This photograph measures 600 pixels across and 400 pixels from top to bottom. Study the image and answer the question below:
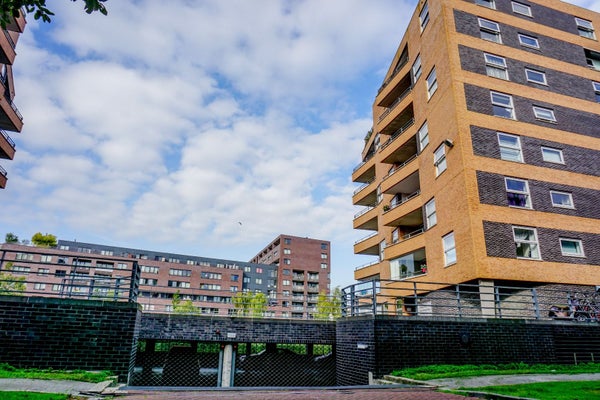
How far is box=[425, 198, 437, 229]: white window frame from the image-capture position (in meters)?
19.2

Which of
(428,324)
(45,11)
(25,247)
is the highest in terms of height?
(25,247)

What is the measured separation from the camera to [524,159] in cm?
1827

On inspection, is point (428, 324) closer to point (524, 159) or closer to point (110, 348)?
point (110, 348)

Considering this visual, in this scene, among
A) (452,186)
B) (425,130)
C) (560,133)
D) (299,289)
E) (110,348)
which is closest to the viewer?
(110,348)

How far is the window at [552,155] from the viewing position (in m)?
18.9

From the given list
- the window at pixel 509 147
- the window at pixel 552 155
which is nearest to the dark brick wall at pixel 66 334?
the window at pixel 509 147

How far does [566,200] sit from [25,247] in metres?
82.0

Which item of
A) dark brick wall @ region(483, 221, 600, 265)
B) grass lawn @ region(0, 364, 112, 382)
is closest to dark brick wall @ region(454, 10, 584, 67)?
dark brick wall @ region(483, 221, 600, 265)

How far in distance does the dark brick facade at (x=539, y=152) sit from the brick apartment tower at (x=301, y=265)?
83.3 m

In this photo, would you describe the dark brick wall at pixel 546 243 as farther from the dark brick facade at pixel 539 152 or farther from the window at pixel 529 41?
the window at pixel 529 41

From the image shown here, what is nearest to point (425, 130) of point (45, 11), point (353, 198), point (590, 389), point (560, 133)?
point (560, 133)

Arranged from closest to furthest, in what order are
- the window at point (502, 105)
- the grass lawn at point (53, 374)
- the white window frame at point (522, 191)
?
the grass lawn at point (53, 374)
the white window frame at point (522, 191)
the window at point (502, 105)

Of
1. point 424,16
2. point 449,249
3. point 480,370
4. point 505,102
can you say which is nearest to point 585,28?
point 424,16

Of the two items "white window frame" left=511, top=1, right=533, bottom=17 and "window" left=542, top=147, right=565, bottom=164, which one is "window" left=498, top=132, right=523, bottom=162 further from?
"white window frame" left=511, top=1, right=533, bottom=17
